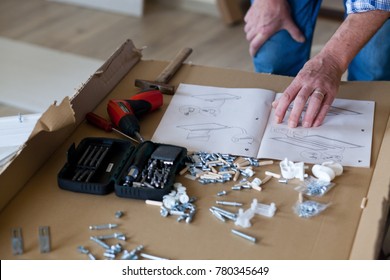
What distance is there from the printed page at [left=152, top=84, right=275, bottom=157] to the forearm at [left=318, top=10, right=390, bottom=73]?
0.17 m

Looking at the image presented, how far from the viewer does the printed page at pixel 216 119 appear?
118 cm

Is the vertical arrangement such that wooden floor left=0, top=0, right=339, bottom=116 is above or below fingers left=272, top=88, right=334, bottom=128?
below

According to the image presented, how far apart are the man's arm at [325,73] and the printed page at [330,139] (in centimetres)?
3

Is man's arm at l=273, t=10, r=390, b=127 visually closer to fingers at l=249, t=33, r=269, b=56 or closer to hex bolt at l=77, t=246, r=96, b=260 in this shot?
fingers at l=249, t=33, r=269, b=56

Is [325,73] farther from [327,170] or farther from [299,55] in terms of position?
[299,55]

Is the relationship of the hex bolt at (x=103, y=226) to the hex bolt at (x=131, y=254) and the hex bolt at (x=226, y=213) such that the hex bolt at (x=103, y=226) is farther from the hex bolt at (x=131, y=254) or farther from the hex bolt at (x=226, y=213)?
the hex bolt at (x=226, y=213)

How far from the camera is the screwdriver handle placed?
1218 millimetres

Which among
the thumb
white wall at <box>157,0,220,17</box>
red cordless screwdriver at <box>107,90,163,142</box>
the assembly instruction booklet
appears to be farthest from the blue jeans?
white wall at <box>157,0,220,17</box>

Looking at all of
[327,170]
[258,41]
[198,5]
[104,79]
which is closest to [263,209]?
[327,170]

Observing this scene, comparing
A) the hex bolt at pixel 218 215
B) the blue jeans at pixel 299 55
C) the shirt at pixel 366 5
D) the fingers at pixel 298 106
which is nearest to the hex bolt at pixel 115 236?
the hex bolt at pixel 218 215

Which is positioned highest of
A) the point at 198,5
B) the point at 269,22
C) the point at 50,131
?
the point at 50,131

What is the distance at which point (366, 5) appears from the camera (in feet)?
4.38

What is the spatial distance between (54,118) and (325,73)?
586mm
